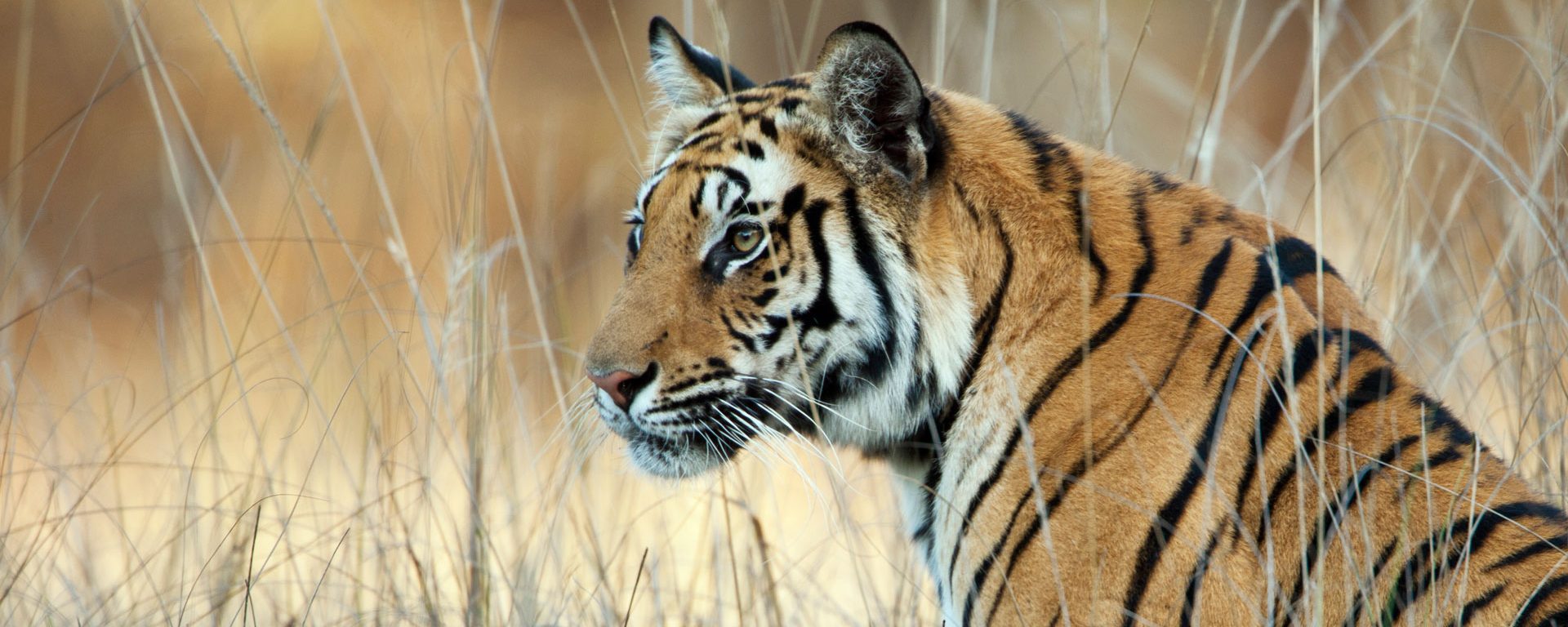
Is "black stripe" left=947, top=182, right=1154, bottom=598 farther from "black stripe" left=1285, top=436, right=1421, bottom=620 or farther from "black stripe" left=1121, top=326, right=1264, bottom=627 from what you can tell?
"black stripe" left=1285, top=436, right=1421, bottom=620

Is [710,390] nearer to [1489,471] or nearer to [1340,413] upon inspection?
[1340,413]

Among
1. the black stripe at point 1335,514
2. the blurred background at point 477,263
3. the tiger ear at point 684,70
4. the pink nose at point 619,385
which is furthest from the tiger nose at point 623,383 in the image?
the black stripe at point 1335,514

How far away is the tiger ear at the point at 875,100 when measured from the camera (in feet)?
8.40

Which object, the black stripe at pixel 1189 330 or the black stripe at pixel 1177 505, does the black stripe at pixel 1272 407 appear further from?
the black stripe at pixel 1189 330

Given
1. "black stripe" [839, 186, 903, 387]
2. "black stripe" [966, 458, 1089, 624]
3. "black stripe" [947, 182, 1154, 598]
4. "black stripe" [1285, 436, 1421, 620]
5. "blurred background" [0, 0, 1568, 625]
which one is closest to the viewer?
"black stripe" [1285, 436, 1421, 620]

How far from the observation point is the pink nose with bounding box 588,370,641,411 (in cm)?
264

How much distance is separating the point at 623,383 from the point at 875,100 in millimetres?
763

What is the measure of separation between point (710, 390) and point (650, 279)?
27 cm

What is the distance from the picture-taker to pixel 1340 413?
2.21m

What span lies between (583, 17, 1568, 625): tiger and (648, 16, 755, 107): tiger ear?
119 millimetres

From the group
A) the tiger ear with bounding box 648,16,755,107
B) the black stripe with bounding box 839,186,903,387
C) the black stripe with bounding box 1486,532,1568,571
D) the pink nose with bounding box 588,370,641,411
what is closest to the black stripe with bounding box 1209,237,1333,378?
the black stripe with bounding box 1486,532,1568,571

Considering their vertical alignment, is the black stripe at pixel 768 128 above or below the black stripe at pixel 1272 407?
above

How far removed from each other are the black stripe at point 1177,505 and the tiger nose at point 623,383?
1.02 metres

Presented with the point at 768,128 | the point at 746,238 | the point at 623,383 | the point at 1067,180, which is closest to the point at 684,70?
the point at 768,128
